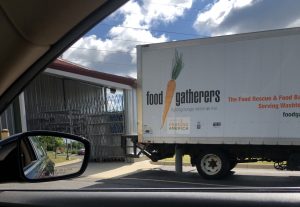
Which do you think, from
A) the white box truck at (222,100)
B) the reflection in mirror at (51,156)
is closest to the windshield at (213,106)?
the white box truck at (222,100)

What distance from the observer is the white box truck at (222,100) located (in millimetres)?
9547

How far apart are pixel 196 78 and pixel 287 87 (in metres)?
2.03

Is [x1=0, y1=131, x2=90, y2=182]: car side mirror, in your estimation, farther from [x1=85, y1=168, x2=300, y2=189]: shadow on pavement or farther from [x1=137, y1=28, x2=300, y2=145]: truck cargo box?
[x1=137, y1=28, x2=300, y2=145]: truck cargo box

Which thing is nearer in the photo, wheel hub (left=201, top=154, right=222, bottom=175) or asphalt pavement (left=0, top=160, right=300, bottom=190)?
asphalt pavement (left=0, top=160, right=300, bottom=190)

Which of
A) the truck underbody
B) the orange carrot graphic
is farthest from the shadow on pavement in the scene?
the orange carrot graphic

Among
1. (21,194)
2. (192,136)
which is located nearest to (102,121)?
(192,136)

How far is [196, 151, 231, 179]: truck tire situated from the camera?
10.0m

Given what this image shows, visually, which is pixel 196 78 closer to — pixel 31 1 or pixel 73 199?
pixel 73 199

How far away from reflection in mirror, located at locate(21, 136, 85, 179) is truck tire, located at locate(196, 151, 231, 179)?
785 centimetres

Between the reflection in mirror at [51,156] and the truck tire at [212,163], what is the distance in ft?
25.7

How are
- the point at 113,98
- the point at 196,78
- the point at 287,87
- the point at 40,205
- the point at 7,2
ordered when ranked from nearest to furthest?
1. the point at 7,2
2. the point at 40,205
3. the point at 287,87
4. the point at 196,78
5. the point at 113,98

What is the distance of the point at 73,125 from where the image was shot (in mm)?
13383

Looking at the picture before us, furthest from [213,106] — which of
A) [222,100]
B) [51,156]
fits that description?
[51,156]

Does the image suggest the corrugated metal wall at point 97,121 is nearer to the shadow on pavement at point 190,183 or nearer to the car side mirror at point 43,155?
the shadow on pavement at point 190,183
